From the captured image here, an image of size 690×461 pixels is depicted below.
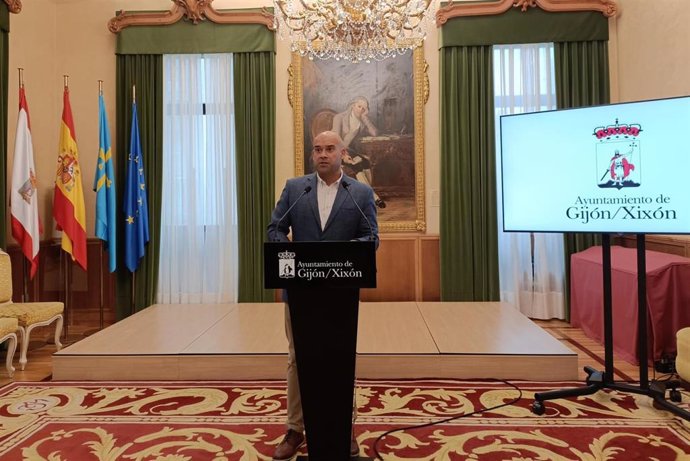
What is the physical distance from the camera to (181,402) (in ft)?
10.2

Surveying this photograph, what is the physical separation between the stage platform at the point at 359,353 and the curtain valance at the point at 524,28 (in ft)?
11.3

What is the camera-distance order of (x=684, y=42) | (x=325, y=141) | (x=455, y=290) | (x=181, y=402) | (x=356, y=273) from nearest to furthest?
1. (x=356, y=273)
2. (x=325, y=141)
3. (x=181, y=402)
4. (x=684, y=42)
5. (x=455, y=290)

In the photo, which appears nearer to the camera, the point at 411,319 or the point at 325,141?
the point at 325,141

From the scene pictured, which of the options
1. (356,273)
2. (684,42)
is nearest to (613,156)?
(356,273)

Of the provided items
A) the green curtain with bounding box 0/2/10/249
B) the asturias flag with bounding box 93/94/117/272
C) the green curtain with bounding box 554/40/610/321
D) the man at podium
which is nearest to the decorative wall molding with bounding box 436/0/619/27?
the green curtain with bounding box 554/40/610/321

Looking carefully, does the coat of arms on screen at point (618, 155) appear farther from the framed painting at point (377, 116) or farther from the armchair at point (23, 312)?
the armchair at point (23, 312)

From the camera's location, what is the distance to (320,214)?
2.48 metres

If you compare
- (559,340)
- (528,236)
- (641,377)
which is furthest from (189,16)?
(641,377)

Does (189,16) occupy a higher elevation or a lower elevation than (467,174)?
higher

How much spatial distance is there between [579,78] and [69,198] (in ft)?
19.2

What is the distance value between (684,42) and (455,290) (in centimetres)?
331

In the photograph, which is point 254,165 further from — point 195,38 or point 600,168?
point 600,168

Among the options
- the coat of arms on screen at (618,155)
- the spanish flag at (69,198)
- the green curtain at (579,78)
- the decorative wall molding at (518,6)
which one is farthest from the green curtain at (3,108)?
the green curtain at (579,78)

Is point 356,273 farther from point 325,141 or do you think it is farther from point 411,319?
point 411,319
